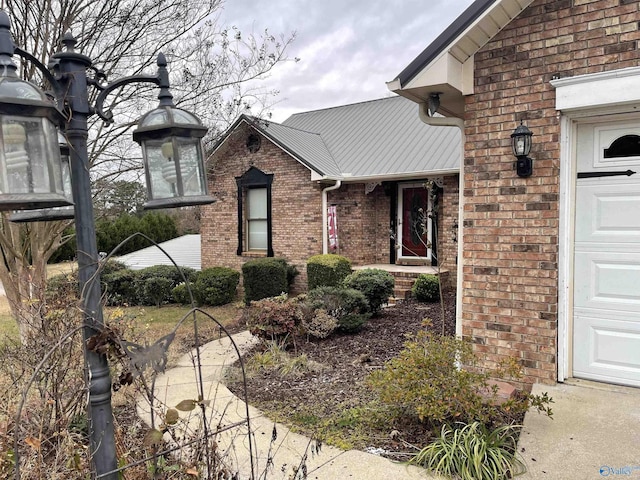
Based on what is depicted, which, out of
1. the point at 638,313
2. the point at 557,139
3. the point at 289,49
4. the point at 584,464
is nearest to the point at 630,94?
the point at 557,139

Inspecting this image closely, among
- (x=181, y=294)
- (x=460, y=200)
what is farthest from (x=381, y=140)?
(x=460, y=200)

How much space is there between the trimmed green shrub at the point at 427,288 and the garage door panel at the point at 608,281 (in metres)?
5.69

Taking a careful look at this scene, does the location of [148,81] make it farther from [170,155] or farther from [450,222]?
[450,222]

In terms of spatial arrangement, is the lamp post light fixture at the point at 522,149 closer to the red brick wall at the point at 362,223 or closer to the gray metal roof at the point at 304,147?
the gray metal roof at the point at 304,147

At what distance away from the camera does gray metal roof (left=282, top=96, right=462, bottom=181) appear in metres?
11.9

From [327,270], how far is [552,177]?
23.4ft

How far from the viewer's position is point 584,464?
302cm

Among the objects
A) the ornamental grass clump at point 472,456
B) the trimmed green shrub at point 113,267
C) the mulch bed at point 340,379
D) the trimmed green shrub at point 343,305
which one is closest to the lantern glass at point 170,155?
the ornamental grass clump at point 472,456

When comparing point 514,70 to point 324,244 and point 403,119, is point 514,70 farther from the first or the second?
point 403,119

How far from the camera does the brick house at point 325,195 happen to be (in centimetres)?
1184

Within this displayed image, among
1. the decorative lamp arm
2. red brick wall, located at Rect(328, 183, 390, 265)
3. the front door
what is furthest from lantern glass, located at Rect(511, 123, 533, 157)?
red brick wall, located at Rect(328, 183, 390, 265)

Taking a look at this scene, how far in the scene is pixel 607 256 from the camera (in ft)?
13.5

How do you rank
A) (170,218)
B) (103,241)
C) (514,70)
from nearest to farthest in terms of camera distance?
(514,70), (103,241), (170,218)

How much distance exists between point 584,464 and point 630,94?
2.93m
